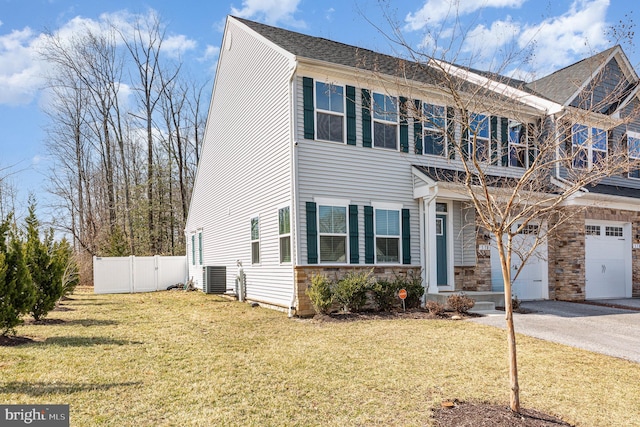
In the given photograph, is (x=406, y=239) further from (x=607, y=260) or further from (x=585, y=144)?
(x=607, y=260)

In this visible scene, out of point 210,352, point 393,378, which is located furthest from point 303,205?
point 393,378

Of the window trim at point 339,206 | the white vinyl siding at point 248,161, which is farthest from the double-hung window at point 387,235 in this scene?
the white vinyl siding at point 248,161

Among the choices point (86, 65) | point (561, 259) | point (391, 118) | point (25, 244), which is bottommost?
point (561, 259)

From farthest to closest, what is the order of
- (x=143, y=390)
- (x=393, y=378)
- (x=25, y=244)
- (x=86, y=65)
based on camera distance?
(x=86, y=65)
(x=25, y=244)
(x=393, y=378)
(x=143, y=390)

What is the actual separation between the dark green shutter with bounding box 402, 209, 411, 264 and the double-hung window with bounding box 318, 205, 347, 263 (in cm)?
164

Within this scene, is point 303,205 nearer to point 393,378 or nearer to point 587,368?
point 393,378

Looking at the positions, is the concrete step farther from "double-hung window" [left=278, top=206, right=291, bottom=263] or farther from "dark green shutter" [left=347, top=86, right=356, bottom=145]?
"dark green shutter" [left=347, top=86, right=356, bottom=145]

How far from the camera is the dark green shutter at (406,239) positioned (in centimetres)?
1112

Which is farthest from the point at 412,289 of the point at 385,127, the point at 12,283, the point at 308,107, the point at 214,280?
the point at 12,283

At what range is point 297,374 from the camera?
17.5 ft

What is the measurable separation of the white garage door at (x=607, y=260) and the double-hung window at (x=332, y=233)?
8.47m

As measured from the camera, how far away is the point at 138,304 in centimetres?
1326

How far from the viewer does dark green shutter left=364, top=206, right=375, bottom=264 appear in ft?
35.1

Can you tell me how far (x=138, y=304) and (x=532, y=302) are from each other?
38.2 feet
